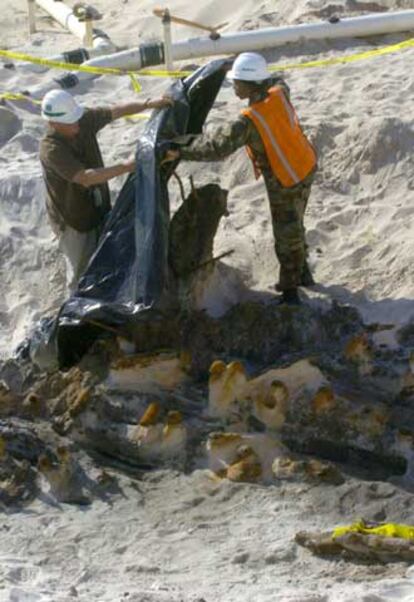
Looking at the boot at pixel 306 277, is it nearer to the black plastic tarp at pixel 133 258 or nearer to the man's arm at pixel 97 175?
the black plastic tarp at pixel 133 258

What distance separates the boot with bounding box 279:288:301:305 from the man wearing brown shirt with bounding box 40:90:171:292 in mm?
1103

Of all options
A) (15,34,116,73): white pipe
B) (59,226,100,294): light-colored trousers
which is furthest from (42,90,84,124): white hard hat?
(15,34,116,73): white pipe

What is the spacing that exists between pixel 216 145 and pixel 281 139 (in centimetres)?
41

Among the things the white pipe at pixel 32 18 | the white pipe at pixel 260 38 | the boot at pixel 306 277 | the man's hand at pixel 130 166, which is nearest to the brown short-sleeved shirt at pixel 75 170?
the man's hand at pixel 130 166

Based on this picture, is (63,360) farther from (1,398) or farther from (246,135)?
(246,135)

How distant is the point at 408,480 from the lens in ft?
24.7

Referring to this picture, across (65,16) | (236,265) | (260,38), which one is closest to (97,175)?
(236,265)

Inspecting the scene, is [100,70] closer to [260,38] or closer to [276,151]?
[260,38]

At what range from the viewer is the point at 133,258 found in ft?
27.9

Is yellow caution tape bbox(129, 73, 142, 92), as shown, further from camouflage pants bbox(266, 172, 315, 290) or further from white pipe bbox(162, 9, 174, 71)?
A: camouflage pants bbox(266, 172, 315, 290)

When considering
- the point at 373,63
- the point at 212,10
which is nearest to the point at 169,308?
the point at 373,63

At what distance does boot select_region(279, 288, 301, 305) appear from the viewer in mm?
8969

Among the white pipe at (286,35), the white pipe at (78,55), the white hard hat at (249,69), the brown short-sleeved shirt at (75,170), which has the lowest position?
the brown short-sleeved shirt at (75,170)

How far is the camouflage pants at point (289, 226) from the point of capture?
8.95 meters
